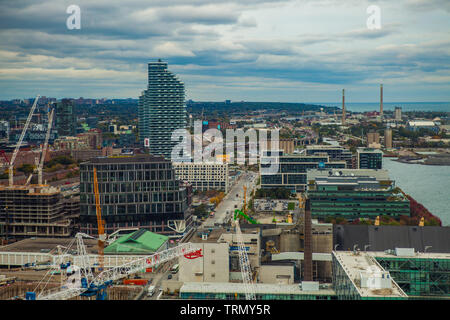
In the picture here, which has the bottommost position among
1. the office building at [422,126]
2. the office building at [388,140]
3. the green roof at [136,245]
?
the green roof at [136,245]

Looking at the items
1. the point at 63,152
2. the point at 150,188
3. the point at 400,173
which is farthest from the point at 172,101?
the point at 150,188

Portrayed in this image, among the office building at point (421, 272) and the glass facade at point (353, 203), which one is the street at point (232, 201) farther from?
the office building at point (421, 272)

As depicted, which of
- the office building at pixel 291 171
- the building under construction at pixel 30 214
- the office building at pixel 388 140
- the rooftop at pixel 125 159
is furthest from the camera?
the office building at pixel 388 140

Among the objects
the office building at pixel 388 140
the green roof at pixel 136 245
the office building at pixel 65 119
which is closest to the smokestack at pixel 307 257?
the green roof at pixel 136 245

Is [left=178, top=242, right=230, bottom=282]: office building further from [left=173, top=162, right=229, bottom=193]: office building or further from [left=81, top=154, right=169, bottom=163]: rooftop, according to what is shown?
[left=173, top=162, right=229, bottom=193]: office building

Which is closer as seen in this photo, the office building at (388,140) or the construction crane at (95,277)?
the construction crane at (95,277)

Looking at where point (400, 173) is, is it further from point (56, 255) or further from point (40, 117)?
point (56, 255)
